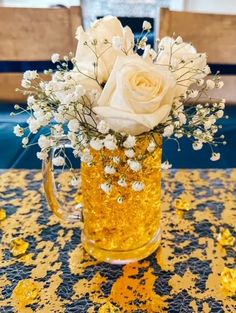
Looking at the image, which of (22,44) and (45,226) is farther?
(22,44)

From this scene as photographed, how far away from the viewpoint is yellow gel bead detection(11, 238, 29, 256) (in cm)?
64

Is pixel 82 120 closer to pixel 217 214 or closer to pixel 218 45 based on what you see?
pixel 217 214

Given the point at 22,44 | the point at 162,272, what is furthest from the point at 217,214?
the point at 22,44

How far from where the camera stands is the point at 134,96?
1.58 ft

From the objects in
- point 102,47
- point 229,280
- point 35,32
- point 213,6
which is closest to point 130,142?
point 102,47

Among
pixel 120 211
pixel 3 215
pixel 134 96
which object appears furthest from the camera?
pixel 3 215

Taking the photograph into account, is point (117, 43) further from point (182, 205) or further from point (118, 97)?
point (182, 205)

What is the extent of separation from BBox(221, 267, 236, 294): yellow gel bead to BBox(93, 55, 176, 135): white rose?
243 mm

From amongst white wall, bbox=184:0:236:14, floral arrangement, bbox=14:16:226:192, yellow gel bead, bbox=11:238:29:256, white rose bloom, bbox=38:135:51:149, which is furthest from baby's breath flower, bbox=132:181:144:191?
white wall, bbox=184:0:236:14

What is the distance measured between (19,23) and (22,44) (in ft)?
0.21

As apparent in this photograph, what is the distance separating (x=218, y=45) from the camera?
1.35 metres

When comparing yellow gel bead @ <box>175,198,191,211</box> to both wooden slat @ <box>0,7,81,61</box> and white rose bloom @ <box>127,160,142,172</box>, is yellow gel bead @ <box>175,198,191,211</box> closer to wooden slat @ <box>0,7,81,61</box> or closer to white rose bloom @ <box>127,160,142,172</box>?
white rose bloom @ <box>127,160,142,172</box>

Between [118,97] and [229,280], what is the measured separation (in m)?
0.30

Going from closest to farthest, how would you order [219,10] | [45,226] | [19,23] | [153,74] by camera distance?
[153,74], [45,226], [19,23], [219,10]
